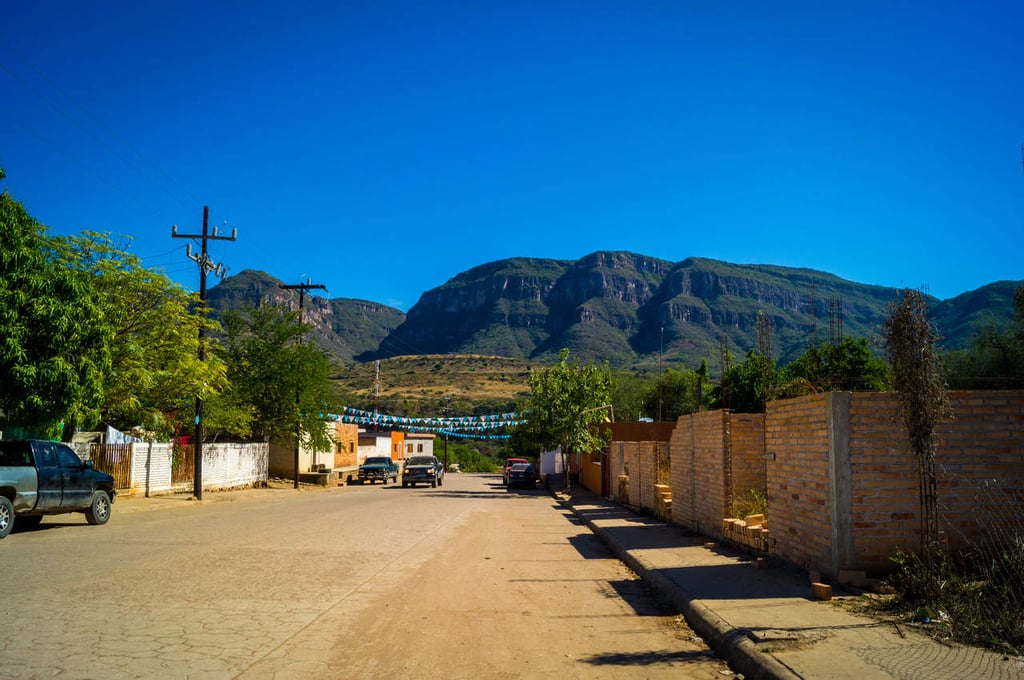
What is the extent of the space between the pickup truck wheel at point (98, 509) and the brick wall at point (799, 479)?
1560 centimetres

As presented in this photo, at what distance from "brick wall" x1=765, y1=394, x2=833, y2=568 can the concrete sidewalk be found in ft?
1.26

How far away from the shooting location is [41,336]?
66.2 ft

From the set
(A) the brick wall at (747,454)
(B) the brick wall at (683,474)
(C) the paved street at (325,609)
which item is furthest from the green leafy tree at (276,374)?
(A) the brick wall at (747,454)

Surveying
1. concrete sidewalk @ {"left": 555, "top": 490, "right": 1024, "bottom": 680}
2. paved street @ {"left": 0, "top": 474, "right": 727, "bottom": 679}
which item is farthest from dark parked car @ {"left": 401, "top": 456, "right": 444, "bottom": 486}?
concrete sidewalk @ {"left": 555, "top": 490, "right": 1024, "bottom": 680}

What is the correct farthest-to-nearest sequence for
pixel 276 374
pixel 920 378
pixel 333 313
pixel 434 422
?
pixel 333 313 < pixel 434 422 < pixel 276 374 < pixel 920 378

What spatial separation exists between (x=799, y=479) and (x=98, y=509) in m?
16.4

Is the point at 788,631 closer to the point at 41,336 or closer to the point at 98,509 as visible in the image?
the point at 98,509

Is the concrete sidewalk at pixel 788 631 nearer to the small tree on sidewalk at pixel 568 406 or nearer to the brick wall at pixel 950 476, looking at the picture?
the brick wall at pixel 950 476

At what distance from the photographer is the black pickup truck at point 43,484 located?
16.1 metres

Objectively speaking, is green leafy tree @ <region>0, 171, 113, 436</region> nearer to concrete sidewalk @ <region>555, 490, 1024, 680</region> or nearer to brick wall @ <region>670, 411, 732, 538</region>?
brick wall @ <region>670, 411, 732, 538</region>

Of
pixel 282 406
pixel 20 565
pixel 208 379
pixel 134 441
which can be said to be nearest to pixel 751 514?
pixel 20 565

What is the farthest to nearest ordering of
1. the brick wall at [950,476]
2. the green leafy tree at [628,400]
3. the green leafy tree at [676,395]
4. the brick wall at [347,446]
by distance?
the green leafy tree at [628,400]
the green leafy tree at [676,395]
the brick wall at [347,446]
the brick wall at [950,476]

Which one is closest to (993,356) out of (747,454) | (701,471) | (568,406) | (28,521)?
(568,406)

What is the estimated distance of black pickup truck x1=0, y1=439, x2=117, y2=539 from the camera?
52.9ft
